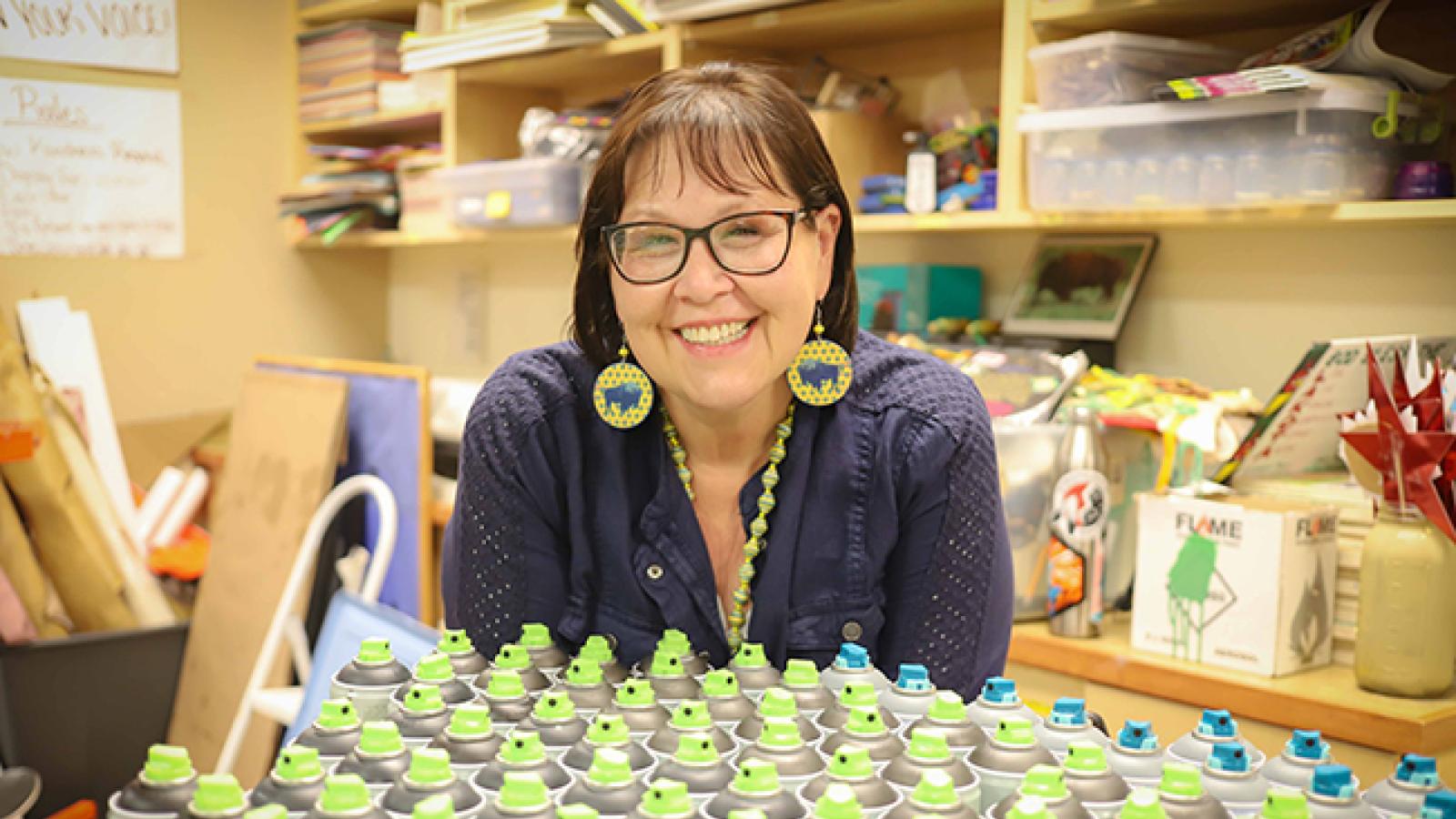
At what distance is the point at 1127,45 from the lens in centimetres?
194

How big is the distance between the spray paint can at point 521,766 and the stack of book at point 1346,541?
1.34m

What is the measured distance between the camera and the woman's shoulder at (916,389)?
4.51 feet

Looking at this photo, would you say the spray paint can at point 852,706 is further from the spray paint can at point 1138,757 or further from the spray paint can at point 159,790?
the spray paint can at point 159,790

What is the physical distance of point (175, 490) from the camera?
308 centimetres

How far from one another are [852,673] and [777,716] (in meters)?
0.16

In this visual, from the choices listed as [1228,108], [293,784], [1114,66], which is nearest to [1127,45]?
[1114,66]

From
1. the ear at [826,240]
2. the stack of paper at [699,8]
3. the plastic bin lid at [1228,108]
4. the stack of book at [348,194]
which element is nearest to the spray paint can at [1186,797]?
the ear at [826,240]

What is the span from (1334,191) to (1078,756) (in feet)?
4.30

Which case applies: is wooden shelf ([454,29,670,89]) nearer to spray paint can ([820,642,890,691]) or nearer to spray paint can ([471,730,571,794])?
spray paint can ([820,642,890,691])

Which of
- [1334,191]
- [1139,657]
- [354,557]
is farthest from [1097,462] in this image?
[354,557]

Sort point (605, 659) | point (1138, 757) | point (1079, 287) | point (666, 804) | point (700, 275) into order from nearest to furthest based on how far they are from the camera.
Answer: point (666, 804)
point (1138, 757)
point (605, 659)
point (700, 275)
point (1079, 287)

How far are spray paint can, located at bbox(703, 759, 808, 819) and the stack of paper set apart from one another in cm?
186

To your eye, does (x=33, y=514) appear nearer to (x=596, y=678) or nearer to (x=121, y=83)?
(x=121, y=83)

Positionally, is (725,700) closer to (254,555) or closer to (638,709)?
(638,709)
